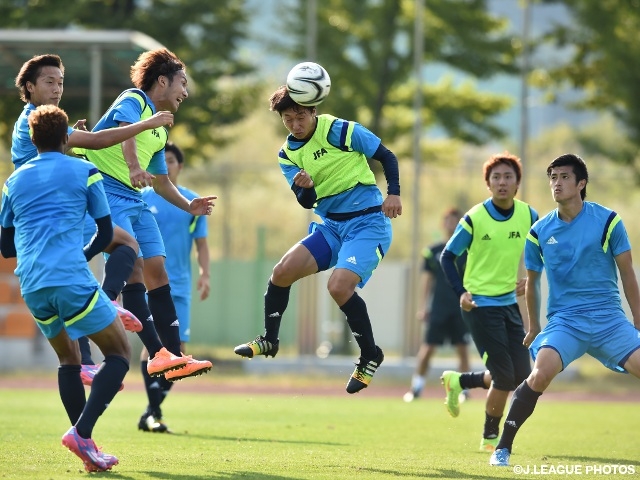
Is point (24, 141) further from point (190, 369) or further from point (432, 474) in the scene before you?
point (432, 474)

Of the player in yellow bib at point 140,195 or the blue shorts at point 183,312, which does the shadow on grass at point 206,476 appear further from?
the blue shorts at point 183,312

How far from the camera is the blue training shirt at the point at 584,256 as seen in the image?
8602 millimetres

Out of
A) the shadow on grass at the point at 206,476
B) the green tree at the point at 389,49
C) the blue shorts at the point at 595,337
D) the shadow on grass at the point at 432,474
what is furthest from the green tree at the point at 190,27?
the shadow on grass at the point at 206,476

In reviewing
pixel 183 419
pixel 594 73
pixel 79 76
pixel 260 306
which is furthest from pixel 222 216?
pixel 183 419

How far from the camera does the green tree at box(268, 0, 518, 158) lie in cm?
2709

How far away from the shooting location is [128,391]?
18.2 meters

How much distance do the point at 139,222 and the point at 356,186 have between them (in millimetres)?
1753

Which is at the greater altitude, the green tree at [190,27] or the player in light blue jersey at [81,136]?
the green tree at [190,27]

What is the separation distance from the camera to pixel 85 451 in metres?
7.45

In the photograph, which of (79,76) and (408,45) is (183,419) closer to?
(79,76)

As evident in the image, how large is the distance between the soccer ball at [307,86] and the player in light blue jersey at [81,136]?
1.09 meters

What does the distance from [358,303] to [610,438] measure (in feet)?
12.8

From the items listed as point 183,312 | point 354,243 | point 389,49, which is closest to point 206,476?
point 354,243

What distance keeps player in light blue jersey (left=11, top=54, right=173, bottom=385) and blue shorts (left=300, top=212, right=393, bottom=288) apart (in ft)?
5.00
